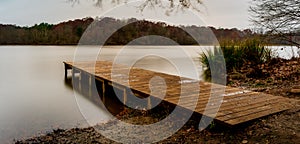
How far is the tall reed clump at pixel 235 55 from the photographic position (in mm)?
7996

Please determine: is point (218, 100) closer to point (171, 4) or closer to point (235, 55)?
point (171, 4)

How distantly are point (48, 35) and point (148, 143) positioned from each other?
Answer: 30.1m

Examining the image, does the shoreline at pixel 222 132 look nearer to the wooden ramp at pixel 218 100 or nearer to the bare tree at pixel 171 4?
the wooden ramp at pixel 218 100

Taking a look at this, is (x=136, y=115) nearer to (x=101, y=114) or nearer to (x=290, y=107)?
(x=101, y=114)

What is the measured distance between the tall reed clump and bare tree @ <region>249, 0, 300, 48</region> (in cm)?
259

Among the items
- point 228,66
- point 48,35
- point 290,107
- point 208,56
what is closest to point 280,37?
point 290,107

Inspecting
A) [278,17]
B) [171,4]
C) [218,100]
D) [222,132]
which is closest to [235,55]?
[278,17]

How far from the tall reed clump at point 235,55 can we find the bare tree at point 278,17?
259 centimetres

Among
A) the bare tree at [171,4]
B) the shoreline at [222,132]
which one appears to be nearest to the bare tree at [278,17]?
the shoreline at [222,132]

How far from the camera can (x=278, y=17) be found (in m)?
4.78

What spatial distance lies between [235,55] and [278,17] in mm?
3549

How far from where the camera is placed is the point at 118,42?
2667cm

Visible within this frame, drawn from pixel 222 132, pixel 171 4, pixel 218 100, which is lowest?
pixel 222 132

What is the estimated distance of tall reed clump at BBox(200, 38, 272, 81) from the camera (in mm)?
7996
